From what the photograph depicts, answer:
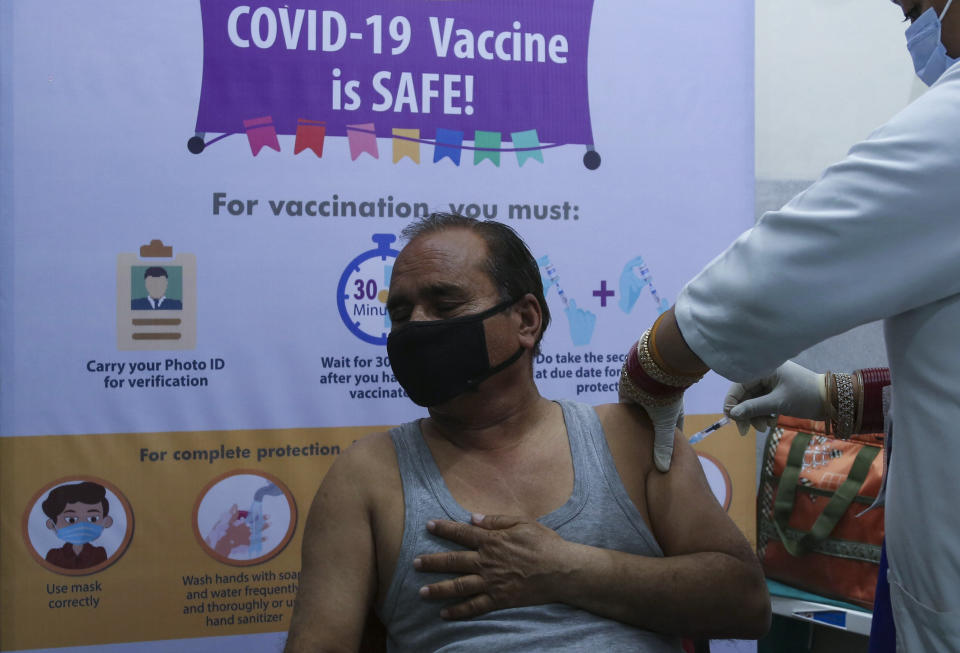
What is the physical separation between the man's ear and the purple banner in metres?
0.90

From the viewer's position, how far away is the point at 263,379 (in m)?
2.27

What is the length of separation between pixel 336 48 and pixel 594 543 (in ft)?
5.16

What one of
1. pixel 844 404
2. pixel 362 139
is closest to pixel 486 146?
pixel 362 139

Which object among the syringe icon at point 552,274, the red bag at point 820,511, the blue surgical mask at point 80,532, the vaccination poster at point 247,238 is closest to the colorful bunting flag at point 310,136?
A: the vaccination poster at point 247,238

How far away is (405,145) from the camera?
2.34 m

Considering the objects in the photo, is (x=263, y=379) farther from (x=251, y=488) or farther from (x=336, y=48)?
(x=336, y=48)

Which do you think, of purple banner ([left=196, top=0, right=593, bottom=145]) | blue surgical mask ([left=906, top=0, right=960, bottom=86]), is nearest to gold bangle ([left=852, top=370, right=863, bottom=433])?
blue surgical mask ([left=906, top=0, right=960, bottom=86])

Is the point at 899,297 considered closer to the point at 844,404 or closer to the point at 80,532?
the point at 844,404

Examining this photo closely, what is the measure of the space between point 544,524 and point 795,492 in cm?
156

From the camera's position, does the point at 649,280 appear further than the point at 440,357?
Yes

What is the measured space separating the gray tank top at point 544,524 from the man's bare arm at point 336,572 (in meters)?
0.06

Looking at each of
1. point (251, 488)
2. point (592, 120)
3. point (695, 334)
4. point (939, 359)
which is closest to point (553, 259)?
point (592, 120)

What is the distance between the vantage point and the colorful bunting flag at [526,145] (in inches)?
95.0

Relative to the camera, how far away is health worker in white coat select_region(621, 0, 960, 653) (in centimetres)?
104
